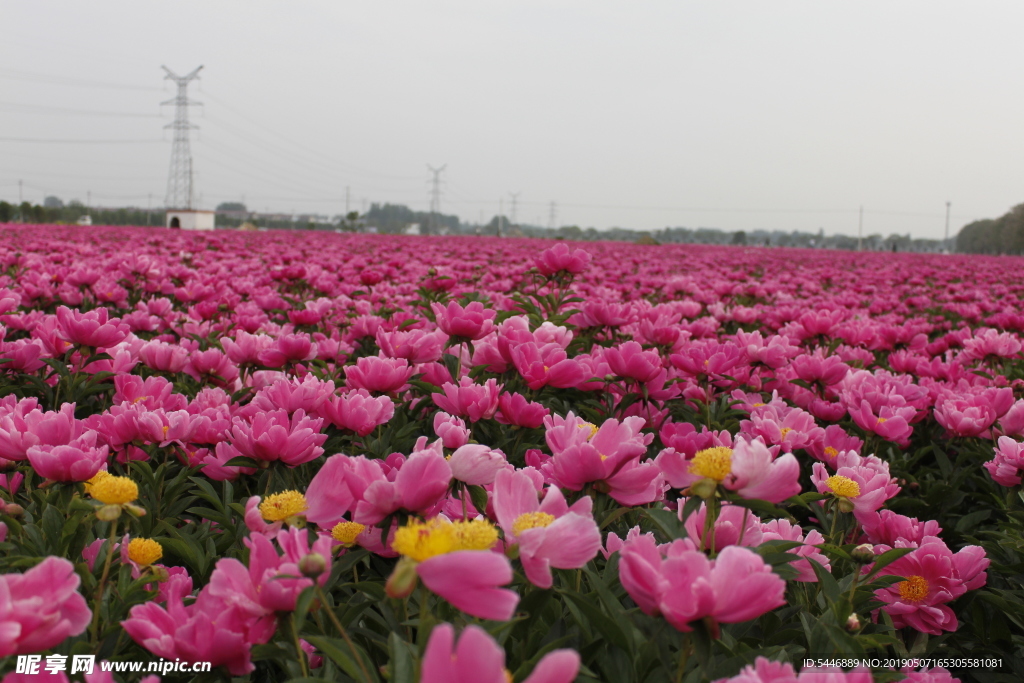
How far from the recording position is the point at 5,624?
21.6 inches

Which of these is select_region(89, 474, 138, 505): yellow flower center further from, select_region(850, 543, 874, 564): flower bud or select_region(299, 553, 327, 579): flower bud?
select_region(850, 543, 874, 564): flower bud

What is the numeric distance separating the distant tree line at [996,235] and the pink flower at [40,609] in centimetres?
5399

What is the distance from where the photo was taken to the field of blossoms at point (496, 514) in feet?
2.18

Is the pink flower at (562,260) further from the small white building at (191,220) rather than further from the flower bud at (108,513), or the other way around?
the small white building at (191,220)

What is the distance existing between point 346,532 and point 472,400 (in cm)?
58

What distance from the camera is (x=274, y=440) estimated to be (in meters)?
1.15

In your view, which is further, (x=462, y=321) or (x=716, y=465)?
(x=462, y=321)

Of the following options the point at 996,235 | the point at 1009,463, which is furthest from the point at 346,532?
the point at 996,235

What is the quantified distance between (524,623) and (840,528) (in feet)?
2.98

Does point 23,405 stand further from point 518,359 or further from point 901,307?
point 901,307

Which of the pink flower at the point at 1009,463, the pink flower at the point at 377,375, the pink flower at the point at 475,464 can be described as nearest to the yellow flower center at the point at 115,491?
the pink flower at the point at 475,464

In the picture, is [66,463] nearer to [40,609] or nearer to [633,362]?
[40,609]

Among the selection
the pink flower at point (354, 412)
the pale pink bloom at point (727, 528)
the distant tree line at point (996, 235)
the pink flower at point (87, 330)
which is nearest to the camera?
the pale pink bloom at point (727, 528)

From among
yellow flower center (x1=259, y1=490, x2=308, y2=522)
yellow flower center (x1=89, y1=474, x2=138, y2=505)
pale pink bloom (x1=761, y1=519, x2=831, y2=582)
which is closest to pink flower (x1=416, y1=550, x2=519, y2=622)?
yellow flower center (x1=259, y1=490, x2=308, y2=522)
